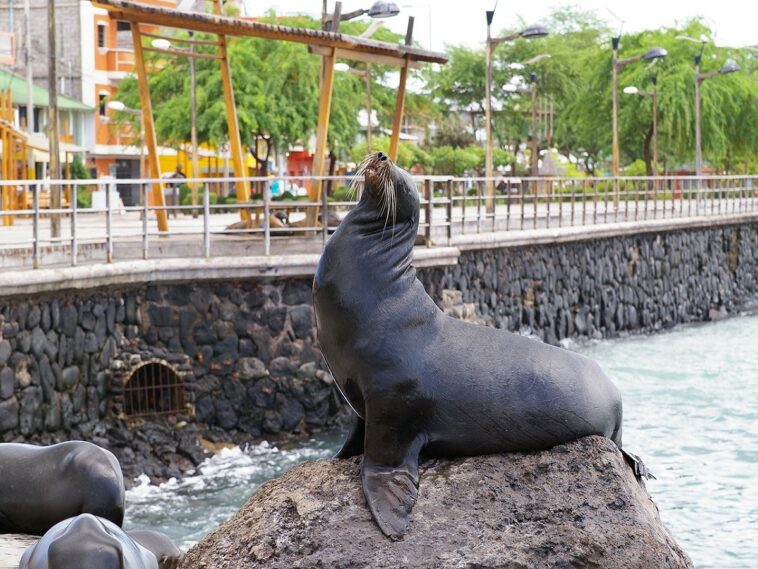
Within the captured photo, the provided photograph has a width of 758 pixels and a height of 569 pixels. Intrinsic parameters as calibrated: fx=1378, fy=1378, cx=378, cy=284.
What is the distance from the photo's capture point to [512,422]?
6.05 metres

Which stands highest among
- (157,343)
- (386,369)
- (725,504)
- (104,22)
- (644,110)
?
(104,22)

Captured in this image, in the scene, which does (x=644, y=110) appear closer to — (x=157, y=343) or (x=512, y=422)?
(x=157, y=343)

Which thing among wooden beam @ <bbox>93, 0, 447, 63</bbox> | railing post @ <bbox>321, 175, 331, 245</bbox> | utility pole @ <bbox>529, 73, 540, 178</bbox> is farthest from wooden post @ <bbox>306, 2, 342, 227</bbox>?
utility pole @ <bbox>529, 73, 540, 178</bbox>

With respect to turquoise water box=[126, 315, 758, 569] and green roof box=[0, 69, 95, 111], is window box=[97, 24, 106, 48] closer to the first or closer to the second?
green roof box=[0, 69, 95, 111]

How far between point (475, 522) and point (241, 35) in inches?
502

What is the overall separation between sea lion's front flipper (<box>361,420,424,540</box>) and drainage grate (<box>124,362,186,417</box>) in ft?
29.7

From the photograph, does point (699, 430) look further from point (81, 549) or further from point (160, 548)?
point (81, 549)

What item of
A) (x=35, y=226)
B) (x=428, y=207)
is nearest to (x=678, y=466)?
(x=428, y=207)

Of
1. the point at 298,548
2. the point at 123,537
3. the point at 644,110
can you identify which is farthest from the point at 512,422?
the point at 644,110

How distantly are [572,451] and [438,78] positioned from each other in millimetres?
58404

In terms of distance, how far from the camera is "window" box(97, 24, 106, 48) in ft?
179

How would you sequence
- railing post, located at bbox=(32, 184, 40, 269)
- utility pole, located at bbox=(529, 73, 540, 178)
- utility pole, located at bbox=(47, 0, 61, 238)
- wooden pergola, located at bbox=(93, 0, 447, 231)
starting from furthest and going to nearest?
utility pole, located at bbox=(529, 73, 540, 178) → utility pole, located at bbox=(47, 0, 61, 238) → wooden pergola, located at bbox=(93, 0, 447, 231) → railing post, located at bbox=(32, 184, 40, 269)

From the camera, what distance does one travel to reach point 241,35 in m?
17.5

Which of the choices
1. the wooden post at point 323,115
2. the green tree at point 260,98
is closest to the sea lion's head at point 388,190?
the wooden post at point 323,115
